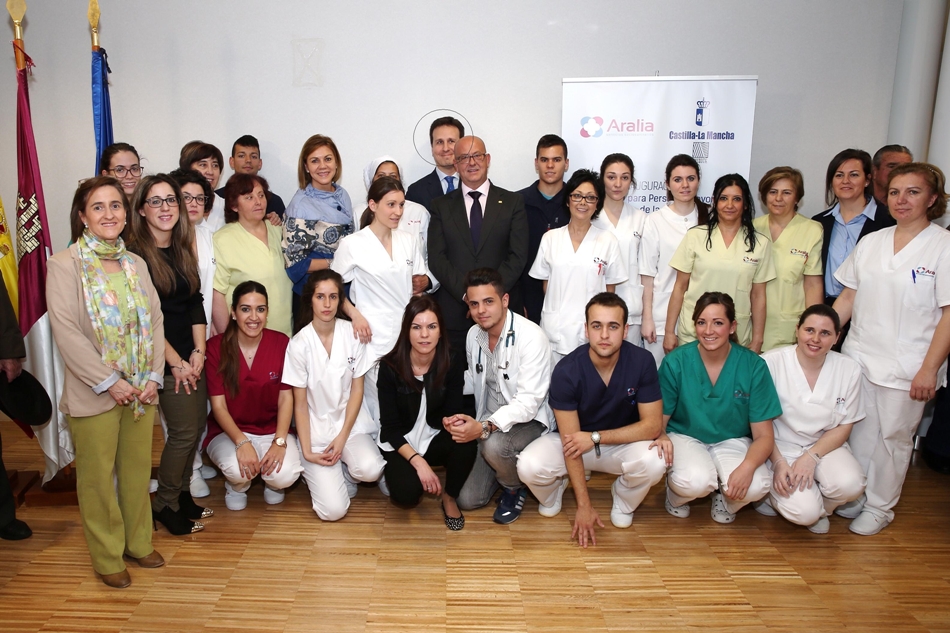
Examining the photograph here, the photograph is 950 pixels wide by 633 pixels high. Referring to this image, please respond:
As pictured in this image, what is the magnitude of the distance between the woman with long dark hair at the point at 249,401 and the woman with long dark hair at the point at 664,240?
1.92 metres

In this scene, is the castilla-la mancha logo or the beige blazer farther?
the castilla-la mancha logo

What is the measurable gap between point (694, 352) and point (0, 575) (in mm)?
2971

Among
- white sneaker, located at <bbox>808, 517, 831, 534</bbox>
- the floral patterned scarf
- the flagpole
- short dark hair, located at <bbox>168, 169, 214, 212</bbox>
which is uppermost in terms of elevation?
the flagpole

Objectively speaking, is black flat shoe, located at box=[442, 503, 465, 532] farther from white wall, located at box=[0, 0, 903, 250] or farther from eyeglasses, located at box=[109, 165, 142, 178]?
white wall, located at box=[0, 0, 903, 250]

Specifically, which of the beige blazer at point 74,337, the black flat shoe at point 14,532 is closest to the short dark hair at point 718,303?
the beige blazer at point 74,337

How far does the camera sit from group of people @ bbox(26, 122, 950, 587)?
2.83 m

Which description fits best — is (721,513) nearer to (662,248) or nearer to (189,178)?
(662,248)

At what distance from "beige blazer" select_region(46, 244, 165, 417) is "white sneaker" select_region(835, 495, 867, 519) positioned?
10.4 feet

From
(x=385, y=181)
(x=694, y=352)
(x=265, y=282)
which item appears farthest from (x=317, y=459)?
(x=694, y=352)

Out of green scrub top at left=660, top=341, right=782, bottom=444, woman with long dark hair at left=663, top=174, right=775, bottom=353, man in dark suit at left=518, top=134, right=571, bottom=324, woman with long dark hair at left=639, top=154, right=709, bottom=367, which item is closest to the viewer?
green scrub top at left=660, top=341, right=782, bottom=444

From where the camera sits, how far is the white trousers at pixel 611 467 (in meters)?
2.90

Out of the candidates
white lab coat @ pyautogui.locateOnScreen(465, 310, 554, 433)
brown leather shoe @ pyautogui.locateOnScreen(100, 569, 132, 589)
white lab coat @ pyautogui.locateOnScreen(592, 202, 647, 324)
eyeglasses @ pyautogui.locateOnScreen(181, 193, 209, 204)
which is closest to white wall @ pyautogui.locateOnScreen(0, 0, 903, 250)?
white lab coat @ pyautogui.locateOnScreen(592, 202, 647, 324)

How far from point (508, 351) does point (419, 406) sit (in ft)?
1.57

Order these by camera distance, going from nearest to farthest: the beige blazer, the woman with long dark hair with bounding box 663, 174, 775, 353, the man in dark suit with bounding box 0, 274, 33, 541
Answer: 1. the beige blazer
2. the man in dark suit with bounding box 0, 274, 33, 541
3. the woman with long dark hair with bounding box 663, 174, 775, 353
